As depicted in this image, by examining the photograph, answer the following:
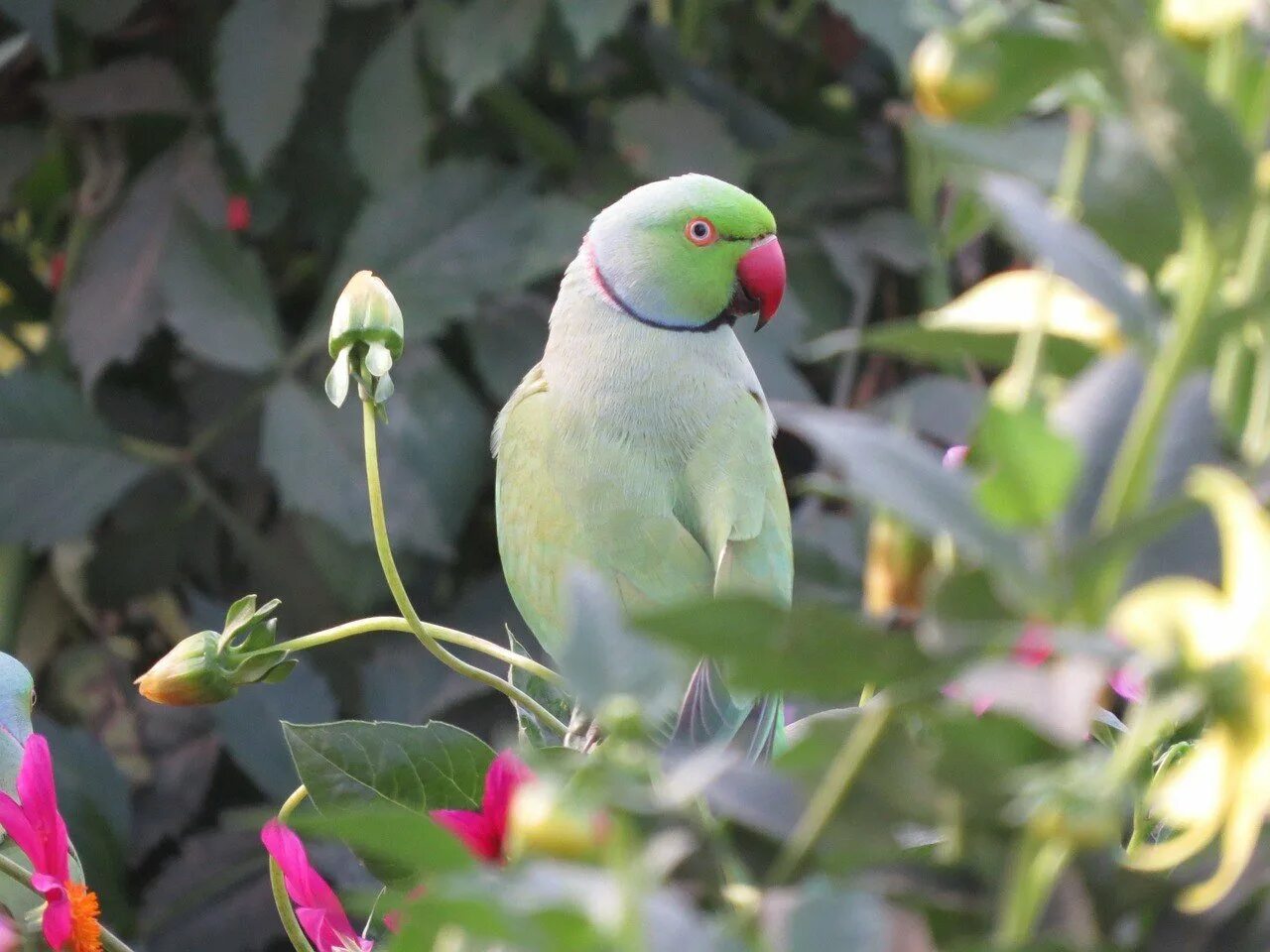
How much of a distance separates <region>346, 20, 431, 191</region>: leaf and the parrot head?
0.96ft

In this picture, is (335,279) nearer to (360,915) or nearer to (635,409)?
(635,409)

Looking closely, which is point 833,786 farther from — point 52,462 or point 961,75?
point 52,462

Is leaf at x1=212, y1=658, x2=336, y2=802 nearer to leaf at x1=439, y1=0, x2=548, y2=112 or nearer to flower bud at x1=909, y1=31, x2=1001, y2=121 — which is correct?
leaf at x1=439, y1=0, x2=548, y2=112

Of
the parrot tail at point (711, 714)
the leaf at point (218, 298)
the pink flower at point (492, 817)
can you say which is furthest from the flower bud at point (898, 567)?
the leaf at point (218, 298)

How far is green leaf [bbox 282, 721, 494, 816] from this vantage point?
40 centimetres

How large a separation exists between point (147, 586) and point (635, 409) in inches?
21.9

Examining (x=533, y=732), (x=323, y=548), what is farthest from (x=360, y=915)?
(x=323, y=548)

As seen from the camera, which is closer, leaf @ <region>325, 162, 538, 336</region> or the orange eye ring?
the orange eye ring

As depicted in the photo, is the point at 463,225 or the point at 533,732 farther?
the point at 463,225

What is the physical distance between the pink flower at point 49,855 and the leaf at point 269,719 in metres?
0.62

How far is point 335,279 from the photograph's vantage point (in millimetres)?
1143

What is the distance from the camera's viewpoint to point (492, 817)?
0.37 m

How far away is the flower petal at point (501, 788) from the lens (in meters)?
0.36

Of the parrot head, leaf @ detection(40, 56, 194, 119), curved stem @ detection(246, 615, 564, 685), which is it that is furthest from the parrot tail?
leaf @ detection(40, 56, 194, 119)
